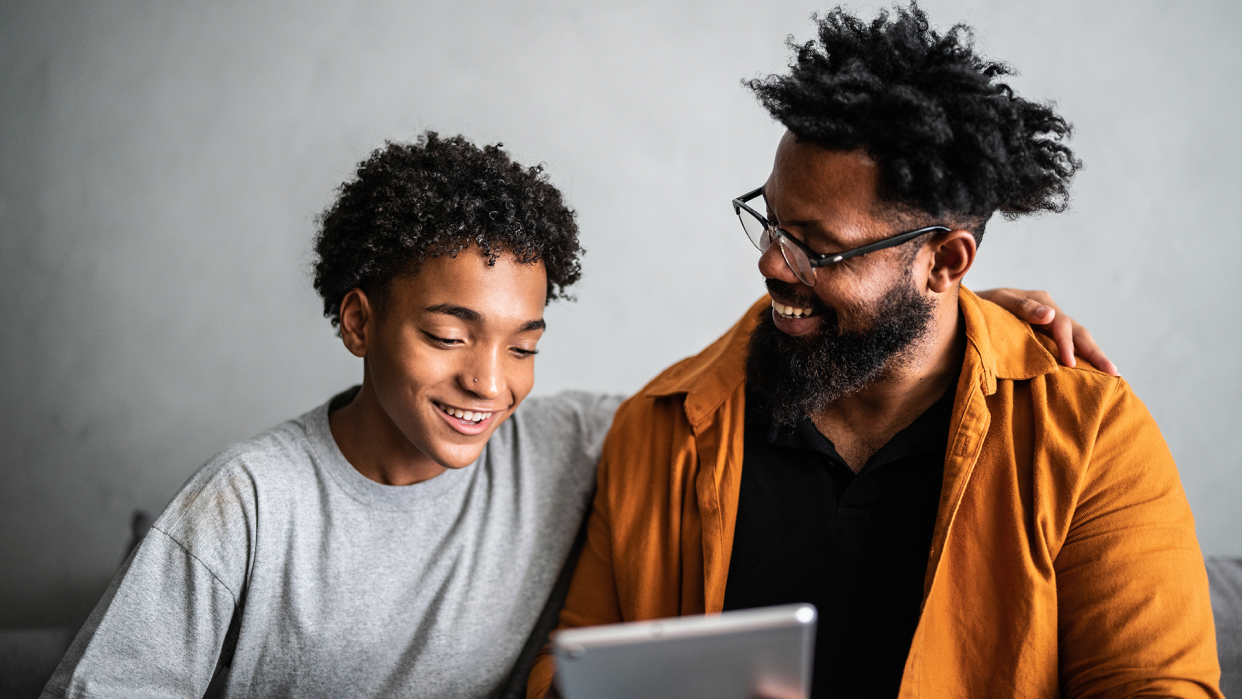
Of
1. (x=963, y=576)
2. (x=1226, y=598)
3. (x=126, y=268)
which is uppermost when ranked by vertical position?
(x=126, y=268)

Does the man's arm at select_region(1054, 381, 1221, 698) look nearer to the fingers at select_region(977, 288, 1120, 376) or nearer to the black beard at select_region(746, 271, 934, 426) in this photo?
the fingers at select_region(977, 288, 1120, 376)

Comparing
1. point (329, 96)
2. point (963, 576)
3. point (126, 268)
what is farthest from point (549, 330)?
point (963, 576)

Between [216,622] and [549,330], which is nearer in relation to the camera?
[216,622]

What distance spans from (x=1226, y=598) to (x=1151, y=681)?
3.10ft

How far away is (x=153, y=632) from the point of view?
57.9 inches

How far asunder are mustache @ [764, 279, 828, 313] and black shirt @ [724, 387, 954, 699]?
251mm

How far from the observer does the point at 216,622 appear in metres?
1.54

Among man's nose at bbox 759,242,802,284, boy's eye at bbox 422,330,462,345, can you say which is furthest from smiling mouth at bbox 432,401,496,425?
man's nose at bbox 759,242,802,284

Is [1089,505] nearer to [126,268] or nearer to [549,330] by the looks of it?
[549,330]

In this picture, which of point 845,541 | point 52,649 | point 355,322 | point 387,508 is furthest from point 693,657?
point 52,649

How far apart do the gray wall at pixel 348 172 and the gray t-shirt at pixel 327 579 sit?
31.5 inches

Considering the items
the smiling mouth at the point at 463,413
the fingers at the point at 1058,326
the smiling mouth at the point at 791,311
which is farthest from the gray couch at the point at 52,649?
the smiling mouth at the point at 791,311

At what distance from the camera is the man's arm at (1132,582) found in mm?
1331

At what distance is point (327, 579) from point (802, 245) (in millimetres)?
1174
